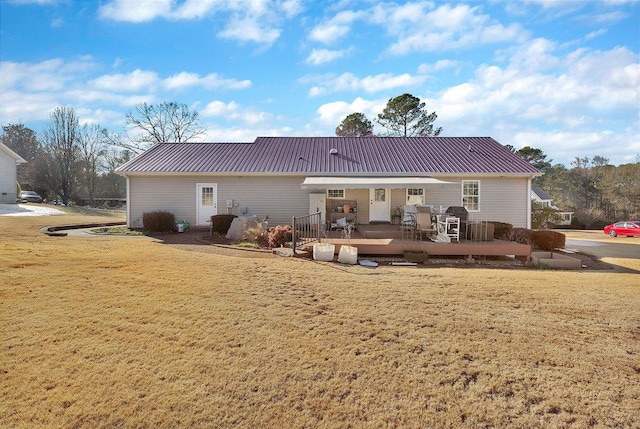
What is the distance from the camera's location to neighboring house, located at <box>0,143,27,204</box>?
27781 mm

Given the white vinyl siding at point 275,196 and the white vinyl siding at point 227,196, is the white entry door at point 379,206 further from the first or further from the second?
the white vinyl siding at point 227,196

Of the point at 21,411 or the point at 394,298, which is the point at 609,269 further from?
the point at 21,411

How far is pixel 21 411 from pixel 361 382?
3162 mm

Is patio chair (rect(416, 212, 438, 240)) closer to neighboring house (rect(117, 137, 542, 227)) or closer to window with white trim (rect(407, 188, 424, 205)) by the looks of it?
neighboring house (rect(117, 137, 542, 227))

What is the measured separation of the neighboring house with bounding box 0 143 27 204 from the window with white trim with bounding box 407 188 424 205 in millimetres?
32679

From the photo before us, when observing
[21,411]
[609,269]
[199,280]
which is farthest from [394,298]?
[609,269]

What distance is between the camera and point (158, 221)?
15664 mm

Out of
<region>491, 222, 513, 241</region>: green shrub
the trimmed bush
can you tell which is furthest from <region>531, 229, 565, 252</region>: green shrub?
the trimmed bush

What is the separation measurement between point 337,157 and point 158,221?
975 centimetres

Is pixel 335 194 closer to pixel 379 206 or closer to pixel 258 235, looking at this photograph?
pixel 379 206

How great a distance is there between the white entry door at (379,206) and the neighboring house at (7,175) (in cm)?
3090

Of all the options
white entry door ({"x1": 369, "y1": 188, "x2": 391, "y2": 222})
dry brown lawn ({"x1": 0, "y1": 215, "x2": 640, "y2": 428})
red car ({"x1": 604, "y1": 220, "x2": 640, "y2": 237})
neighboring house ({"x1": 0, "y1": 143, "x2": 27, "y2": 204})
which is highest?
neighboring house ({"x1": 0, "y1": 143, "x2": 27, "y2": 204})

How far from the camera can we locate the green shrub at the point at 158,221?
51.3 feet

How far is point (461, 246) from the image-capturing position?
35.1 feet
